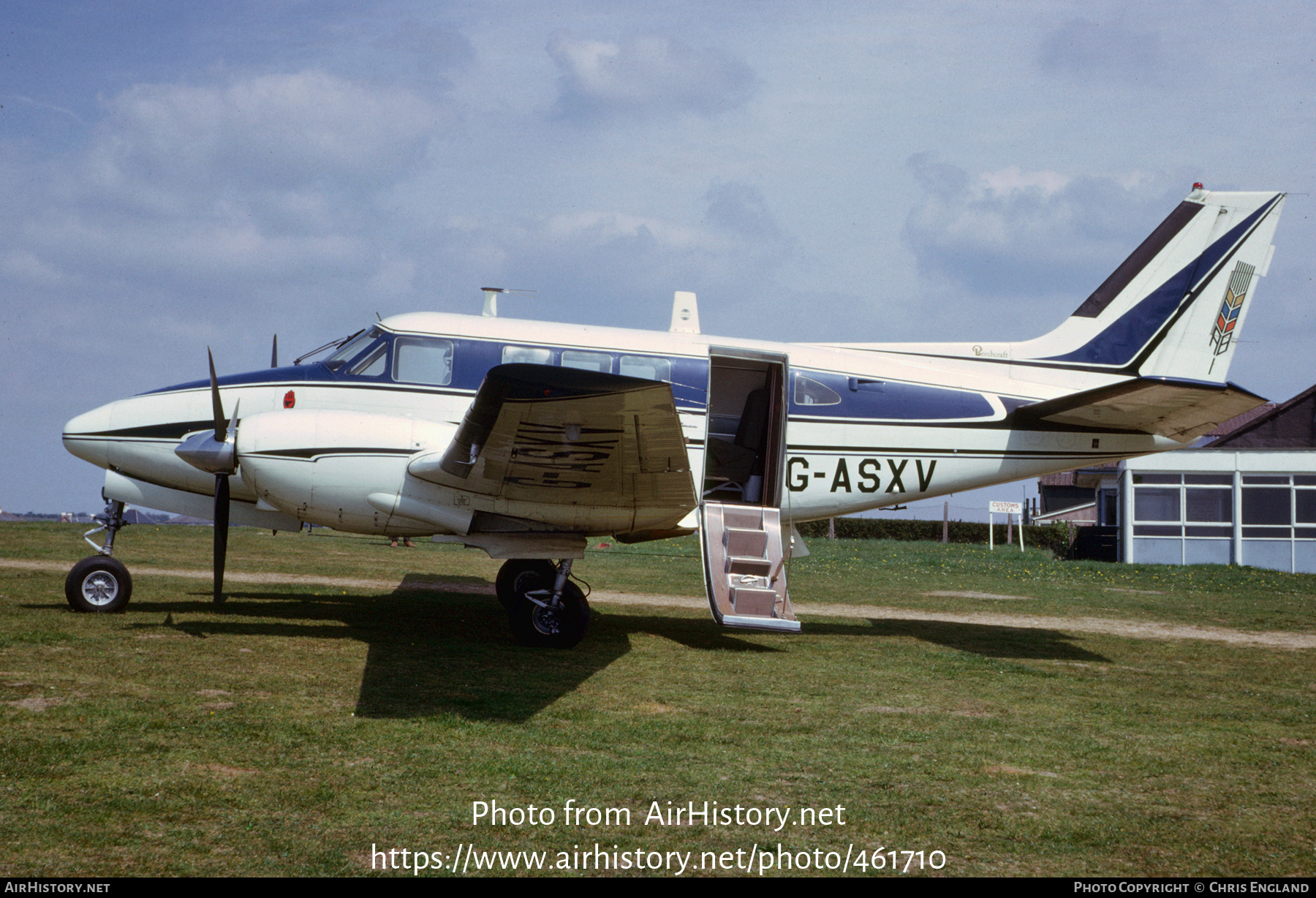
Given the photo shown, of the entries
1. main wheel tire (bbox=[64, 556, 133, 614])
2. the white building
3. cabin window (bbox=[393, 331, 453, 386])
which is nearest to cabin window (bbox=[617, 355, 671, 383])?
cabin window (bbox=[393, 331, 453, 386])

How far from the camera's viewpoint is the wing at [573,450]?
725cm

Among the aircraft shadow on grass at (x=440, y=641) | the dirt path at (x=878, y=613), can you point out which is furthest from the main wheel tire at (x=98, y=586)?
the dirt path at (x=878, y=613)

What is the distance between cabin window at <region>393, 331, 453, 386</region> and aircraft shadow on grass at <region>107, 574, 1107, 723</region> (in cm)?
298

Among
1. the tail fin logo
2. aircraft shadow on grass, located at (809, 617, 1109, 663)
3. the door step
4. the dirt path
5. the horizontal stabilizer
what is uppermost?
the tail fin logo

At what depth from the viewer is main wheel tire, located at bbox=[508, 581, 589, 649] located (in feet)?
34.0

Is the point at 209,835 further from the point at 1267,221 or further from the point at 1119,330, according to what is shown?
the point at 1267,221

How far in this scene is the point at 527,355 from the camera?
10953 mm

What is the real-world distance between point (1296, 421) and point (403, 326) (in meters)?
33.6

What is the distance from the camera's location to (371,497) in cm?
959

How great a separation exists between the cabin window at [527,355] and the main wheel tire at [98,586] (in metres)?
5.09

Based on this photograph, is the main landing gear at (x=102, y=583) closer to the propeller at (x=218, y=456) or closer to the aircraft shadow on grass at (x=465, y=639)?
the aircraft shadow on grass at (x=465, y=639)

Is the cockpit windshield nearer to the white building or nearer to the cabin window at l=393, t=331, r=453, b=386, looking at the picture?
the cabin window at l=393, t=331, r=453, b=386

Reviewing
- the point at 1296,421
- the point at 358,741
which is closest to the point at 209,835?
the point at 358,741

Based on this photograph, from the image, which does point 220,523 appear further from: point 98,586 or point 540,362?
point 540,362
